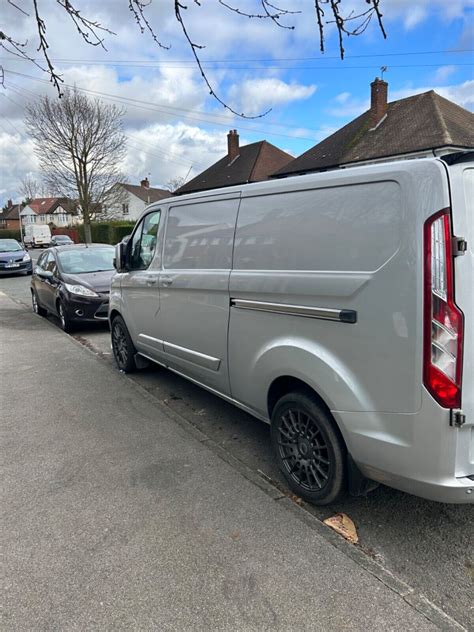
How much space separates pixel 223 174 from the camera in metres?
37.5

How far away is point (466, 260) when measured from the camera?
2.16 meters

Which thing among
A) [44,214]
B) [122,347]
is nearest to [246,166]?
[122,347]

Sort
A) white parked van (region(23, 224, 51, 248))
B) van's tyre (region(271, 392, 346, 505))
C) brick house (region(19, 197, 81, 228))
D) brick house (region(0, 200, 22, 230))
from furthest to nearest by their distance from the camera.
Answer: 1. brick house (region(0, 200, 22, 230))
2. brick house (region(19, 197, 81, 228))
3. white parked van (region(23, 224, 51, 248))
4. van's tyre (region(271, 392, 346, 505))

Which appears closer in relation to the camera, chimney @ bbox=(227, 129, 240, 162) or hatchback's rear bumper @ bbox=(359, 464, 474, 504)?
hatchback's rear bumper @ bbox=(359, 464, 474, 504)

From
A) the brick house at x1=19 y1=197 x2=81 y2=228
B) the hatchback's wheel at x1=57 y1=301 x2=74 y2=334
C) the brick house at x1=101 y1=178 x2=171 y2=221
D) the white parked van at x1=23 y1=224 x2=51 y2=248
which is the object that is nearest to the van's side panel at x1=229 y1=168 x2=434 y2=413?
the hatchback's wheel at x1=57 y1=301 x2=74 y2=334

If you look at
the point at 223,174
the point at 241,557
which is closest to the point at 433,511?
the point at 241,557

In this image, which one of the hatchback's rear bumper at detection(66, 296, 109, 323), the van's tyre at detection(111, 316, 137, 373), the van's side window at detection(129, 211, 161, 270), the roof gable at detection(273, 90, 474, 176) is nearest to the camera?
the van's side window at detection(129, 211, 161, 270)

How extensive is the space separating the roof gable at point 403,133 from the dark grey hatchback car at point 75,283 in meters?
17.3

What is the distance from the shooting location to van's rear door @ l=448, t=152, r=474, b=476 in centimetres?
214

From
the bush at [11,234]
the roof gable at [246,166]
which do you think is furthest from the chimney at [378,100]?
the bush at [11,234]

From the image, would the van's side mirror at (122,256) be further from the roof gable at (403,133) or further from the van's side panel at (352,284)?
the roof gable at (403,133)

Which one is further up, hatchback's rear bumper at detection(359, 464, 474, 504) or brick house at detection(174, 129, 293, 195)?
brick house at detection(174, 129, 293, 195)

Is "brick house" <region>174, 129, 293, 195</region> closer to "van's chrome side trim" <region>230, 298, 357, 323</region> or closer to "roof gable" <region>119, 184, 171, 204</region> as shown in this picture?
"roof gable" <region>119, 184, 171, 204</region>

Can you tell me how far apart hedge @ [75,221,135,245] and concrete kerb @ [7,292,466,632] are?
35.5 metres
